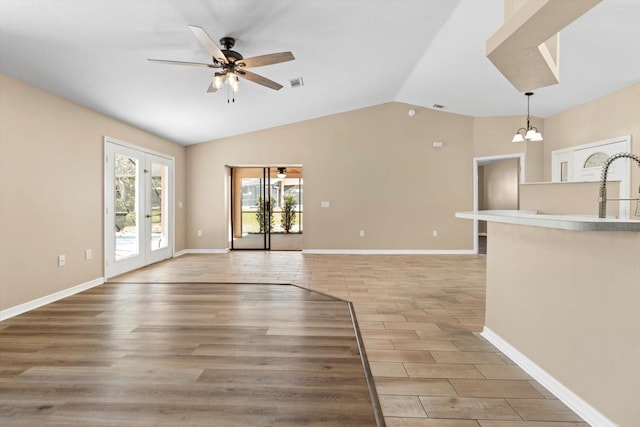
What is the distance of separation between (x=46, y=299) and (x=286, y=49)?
4.00 m

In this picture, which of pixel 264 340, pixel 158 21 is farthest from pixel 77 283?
pixel 158 21

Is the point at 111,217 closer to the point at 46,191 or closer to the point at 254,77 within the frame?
the point at 46,191

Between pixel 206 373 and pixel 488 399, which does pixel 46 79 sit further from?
pixel 488 399

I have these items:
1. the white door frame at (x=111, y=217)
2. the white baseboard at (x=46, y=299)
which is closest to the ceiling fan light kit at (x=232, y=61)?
the white door frame at (x=111, y=217)

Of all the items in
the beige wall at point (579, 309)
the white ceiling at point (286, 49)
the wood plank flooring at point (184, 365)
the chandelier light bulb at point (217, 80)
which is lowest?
the wood plank flooring at point (184, 365)

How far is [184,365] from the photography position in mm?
2297

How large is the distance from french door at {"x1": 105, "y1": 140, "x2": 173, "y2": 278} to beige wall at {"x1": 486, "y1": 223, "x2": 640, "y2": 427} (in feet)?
16.8

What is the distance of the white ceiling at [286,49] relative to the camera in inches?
111

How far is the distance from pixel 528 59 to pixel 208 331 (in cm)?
300

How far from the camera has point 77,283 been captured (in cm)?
421

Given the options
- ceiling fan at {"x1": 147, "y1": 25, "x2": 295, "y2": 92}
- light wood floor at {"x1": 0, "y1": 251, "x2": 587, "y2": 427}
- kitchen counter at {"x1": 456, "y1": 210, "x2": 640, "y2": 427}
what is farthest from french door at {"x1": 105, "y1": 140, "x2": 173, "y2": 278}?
kitchen counter at {"x1": 456, "y1": 210, "x2": 640, "y2": 427}

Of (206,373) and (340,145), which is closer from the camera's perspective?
(206,373)

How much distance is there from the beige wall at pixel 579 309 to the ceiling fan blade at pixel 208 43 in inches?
110

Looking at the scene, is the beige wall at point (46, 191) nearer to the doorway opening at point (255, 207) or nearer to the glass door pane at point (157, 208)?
the glass door pane at point (157, 208)
